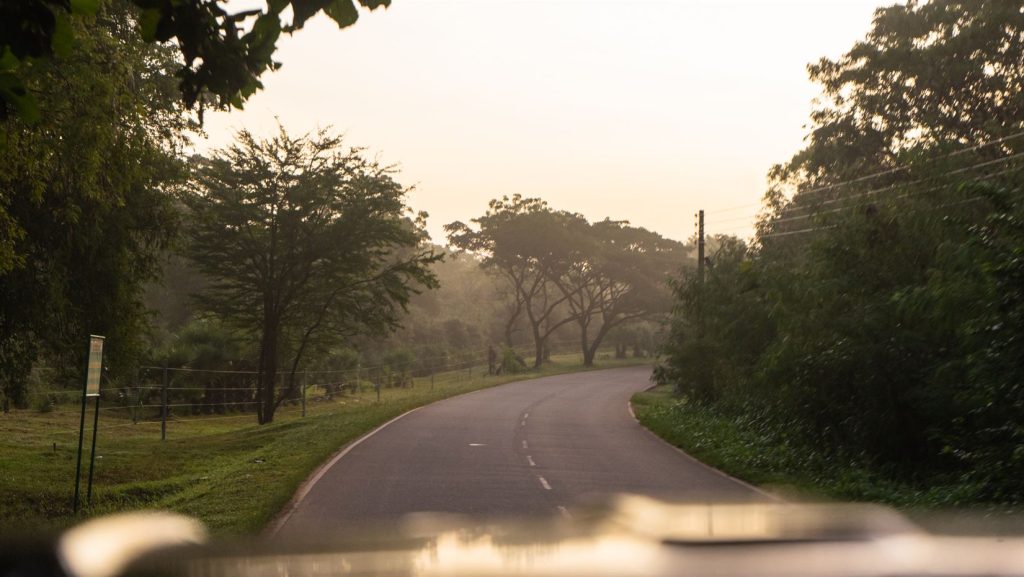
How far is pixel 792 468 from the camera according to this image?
18328 millimetres

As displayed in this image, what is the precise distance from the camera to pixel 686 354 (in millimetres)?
33562

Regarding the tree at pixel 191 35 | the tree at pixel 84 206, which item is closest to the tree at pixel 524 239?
the tree at pixel 84 206

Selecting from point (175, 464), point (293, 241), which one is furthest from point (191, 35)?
point (293, 241)

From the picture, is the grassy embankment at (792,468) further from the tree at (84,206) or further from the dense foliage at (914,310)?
the tree at (84,206)

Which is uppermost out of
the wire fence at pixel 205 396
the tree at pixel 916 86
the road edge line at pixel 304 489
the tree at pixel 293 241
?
the tree at pixel 916 86

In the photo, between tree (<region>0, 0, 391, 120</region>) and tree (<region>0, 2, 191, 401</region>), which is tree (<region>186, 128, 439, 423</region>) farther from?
tree (<region>0, 0, 391, 120</region>)

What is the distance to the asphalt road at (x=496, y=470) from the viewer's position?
13.5 m

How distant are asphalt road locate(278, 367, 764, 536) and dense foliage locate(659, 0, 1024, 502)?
8.70 feet

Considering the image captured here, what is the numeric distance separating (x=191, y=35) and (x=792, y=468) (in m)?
16.0

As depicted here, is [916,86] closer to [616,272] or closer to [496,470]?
[496,470]

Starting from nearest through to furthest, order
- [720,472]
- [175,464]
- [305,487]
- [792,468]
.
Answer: [305,487] → [792,468] → [720,472] → [175,464]

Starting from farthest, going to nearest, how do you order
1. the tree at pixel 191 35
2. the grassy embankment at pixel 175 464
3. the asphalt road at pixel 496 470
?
the grassy embankment at pixel 175 464, the asphalt road at pixel 496 470, the tree at pixel 191 35

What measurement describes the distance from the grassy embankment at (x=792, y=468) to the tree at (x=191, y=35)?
9.96 metres

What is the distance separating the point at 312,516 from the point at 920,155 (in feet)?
40.9
